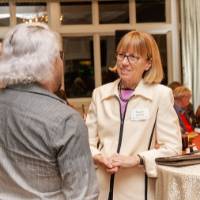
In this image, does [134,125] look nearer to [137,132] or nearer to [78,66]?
[137,132]

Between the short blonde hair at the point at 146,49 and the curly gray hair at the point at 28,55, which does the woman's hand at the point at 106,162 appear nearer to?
the short blonde hair at the point at 146,49

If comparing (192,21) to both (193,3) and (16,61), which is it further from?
(16,61)

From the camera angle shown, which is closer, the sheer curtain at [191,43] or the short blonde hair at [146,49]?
the short blonde hair at [146,49]

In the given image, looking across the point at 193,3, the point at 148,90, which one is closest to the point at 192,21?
the point at 193,3

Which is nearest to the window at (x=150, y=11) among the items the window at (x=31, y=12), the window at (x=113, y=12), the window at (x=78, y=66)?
the window at (x=113, y=12)

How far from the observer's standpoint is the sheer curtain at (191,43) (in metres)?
6.91

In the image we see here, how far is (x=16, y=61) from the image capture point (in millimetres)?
1375

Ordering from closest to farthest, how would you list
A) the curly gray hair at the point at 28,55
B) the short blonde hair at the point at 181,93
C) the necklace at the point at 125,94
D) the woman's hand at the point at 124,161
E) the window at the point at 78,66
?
the curly gray hair at the point at 28,55, the woman's hand at the point at 124,161, the necklace at the point at 125,94, the short blonde hair at the point at 181,93, the window at the point at 78,66

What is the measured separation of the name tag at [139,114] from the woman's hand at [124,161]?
0.60ft

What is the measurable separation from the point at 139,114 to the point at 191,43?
5.12 meters

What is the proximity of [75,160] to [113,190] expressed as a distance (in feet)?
2.76

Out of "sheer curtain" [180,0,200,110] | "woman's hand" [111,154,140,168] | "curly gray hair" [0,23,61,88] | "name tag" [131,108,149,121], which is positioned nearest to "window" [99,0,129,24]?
"sheer curtain" [180,0,200,110]

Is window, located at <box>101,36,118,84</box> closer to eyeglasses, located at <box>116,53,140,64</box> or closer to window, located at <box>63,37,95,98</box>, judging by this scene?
window, located at <box>63,37,95,98</box>

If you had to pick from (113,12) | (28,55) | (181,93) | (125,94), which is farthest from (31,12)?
(28,55)
